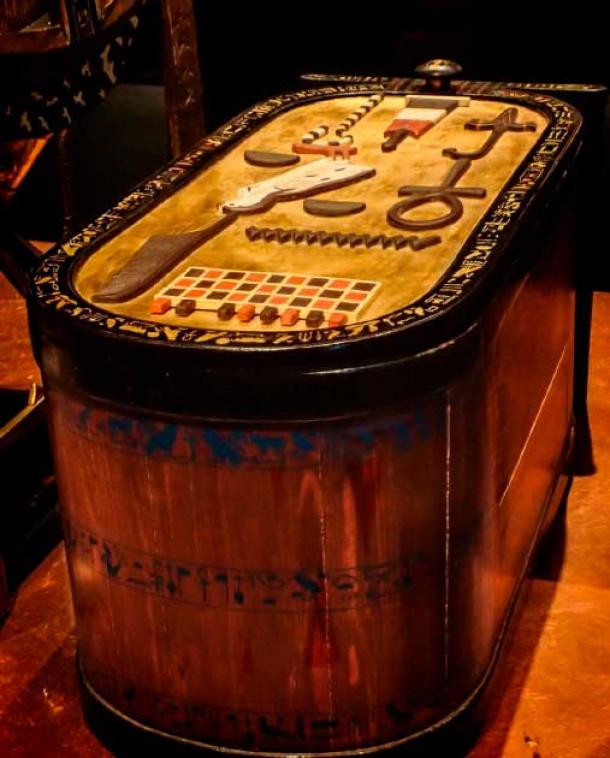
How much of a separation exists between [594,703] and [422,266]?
0.98m

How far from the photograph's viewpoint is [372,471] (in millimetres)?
2217

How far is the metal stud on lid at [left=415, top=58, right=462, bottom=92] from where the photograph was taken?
3252 millimetres

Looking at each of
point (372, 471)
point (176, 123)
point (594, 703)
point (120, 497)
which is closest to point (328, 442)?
point (372, 471)

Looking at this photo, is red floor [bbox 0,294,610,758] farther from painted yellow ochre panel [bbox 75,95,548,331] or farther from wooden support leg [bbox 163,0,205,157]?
wooden support leg [bbox 163,0,205,157]

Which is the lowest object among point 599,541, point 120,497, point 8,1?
point 599,541

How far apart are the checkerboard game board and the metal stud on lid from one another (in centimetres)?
107

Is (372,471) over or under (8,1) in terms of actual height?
under

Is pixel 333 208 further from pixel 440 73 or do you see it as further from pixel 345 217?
pixel 440 73

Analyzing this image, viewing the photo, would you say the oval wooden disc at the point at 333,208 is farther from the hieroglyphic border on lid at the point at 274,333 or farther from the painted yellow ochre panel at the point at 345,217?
the hieroglyphic border on lid at the point at 274,333

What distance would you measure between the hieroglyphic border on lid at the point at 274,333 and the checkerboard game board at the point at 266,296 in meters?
0.08

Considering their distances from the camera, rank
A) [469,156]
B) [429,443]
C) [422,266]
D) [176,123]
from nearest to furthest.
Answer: [429,443] < [422,266] < [469,156] < [176,123]

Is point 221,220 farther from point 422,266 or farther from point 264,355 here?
point 264,355

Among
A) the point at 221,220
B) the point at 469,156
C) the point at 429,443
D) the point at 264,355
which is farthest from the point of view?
the point at 469,156

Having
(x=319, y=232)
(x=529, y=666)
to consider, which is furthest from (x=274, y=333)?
(x=529, y=666)
